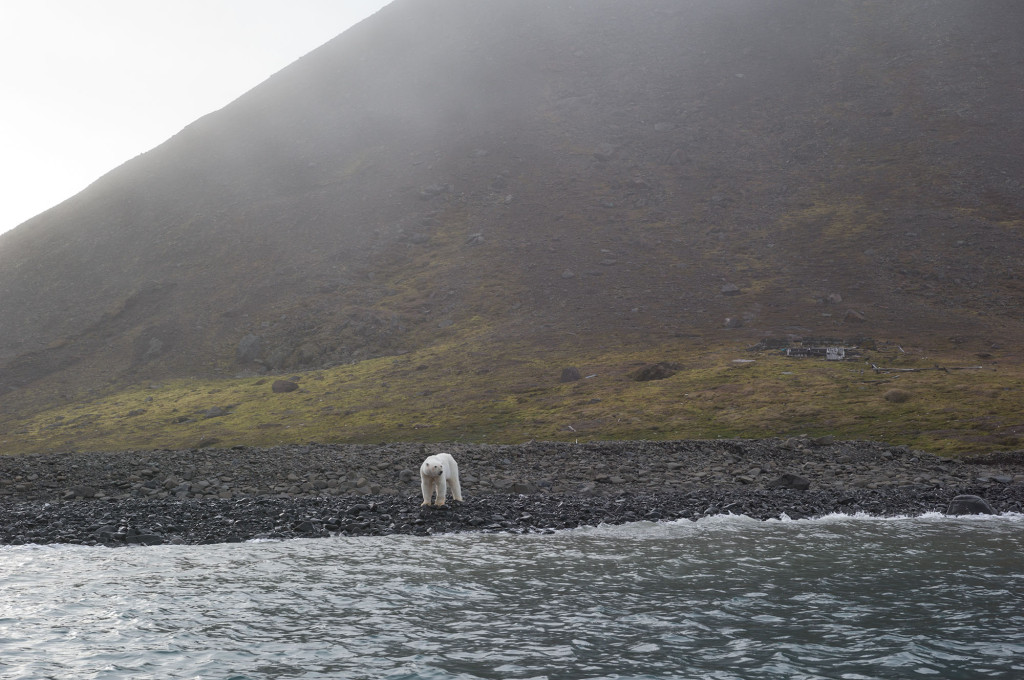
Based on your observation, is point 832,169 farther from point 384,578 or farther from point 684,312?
point 384,578

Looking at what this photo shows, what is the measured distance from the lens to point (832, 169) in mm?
114438

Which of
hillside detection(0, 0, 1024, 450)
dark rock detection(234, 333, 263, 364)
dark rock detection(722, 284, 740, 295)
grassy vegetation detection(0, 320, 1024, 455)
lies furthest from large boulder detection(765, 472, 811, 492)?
dark rock detection(234, 333, 263, 364)

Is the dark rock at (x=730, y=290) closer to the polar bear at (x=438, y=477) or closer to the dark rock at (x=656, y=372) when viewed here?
the dark rock at (x=656, y=372)

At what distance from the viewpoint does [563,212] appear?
367ft

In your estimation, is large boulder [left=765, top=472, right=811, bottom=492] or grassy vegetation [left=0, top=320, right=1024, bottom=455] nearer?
large boulder [left=765, top=472, right=811, bottom=492]

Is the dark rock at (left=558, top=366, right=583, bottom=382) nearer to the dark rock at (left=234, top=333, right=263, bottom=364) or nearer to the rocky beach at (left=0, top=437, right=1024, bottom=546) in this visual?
the rocky beach at (left=0, top=437, right=1024, bottom=546)

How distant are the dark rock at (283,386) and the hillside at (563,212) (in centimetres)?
702

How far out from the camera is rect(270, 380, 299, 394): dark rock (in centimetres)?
7544

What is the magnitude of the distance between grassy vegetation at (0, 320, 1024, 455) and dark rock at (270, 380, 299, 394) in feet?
4.28

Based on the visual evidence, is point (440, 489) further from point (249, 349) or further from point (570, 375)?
point (249, 349)

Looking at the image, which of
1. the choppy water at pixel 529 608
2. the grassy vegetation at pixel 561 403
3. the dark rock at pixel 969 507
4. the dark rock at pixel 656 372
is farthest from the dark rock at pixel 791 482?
the dark rock at pixel 656 372

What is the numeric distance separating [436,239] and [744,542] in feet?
296

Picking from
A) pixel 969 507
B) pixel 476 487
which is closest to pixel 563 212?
pixel 476 487

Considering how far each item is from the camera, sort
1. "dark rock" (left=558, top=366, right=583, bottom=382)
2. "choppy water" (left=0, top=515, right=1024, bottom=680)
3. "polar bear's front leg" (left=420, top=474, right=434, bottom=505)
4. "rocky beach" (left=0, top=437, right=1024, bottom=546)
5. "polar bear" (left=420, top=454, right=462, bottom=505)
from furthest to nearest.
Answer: "dark rock" (left=558, top=366, right=583, bottom=382), "polar bear's front leg" (left=420, top=474, right=434, bottom=505), "polar bear" (left=420, top=454, right=462, bottom=505), "rocky beach" (left=0, top=437, right=1024, bottom=546), "choppy water" (left=0, top=515, right=1024, bottom=680)
